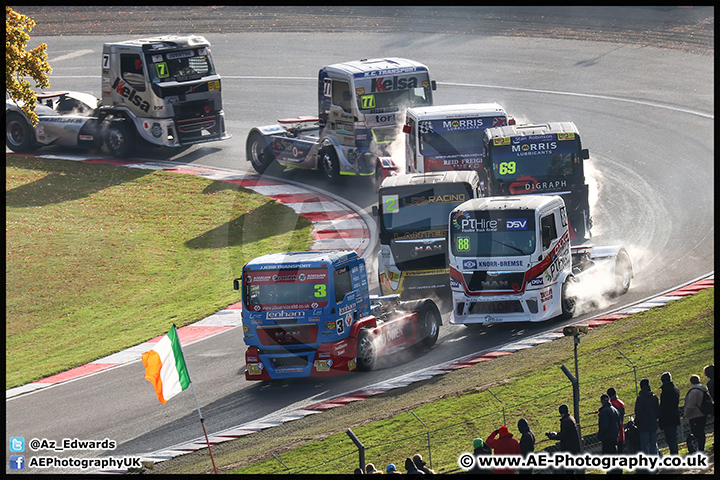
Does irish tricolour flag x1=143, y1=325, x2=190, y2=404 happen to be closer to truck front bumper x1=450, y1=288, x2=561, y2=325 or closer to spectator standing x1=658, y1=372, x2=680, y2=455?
truck front bumper x1=450, y1=288, x2=561, y2=325

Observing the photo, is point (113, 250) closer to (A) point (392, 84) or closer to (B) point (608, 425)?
(A) point (392, 84)

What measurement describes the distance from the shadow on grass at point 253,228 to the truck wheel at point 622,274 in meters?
9.53

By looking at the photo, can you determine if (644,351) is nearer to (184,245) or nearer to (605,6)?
(184,245)

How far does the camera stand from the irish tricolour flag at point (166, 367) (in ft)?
47.2

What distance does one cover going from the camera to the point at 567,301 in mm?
19219

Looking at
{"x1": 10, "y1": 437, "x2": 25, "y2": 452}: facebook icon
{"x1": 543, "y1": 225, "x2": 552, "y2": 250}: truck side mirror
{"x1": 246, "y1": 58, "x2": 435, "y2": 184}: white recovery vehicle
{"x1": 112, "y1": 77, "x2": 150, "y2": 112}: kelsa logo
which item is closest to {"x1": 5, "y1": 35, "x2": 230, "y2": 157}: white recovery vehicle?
{"x1": 112, "y1": 77, "x2": 150, "y2": 112}: kelsa logo

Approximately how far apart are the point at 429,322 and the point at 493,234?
2.13m

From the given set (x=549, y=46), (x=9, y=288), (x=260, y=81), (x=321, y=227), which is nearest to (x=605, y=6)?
(x=549, y=46)

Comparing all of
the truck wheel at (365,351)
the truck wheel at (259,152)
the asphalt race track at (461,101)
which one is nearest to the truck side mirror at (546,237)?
the asphalt race track at (461,101)

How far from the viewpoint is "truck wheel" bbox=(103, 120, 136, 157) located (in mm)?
33281

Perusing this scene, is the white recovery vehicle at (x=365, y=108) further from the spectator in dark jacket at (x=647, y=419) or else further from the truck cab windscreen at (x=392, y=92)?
the spectator in dark jacket at (x=647, y=419)

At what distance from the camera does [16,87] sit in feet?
79.5

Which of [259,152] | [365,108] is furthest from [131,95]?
[365,108]

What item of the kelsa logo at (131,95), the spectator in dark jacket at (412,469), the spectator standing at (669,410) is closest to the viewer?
the spectator in dark jacket at (412,469)
